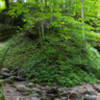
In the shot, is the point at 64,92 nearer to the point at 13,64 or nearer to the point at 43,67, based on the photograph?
the point at 43,67

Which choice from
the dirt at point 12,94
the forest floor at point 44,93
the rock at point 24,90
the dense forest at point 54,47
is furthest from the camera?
the dense forest at point 54,47

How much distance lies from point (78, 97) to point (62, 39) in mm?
4211

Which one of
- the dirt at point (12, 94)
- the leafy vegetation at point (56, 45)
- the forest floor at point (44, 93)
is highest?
the leafy vegetation at point (56, 45)

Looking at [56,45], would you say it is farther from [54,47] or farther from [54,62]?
[54,62]

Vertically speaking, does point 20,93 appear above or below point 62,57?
below

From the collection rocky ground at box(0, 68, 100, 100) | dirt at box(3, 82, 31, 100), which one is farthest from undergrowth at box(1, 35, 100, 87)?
dirt at box(3, 82, 31, 100)

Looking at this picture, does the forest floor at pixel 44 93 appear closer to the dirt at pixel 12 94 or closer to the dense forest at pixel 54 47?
the dirt at pixel 12 94

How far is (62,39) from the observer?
8531mm

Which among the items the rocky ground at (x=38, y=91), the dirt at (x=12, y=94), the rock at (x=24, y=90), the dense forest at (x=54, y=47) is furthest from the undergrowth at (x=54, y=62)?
the dirt at (x=12, y=94)

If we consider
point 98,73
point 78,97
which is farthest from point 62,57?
point 78,97

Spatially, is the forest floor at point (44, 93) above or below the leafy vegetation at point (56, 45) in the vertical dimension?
below

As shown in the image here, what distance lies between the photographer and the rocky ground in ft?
16.5

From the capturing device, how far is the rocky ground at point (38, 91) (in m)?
5.02

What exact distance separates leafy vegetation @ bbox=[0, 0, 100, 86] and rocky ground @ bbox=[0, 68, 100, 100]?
0.52 metres
